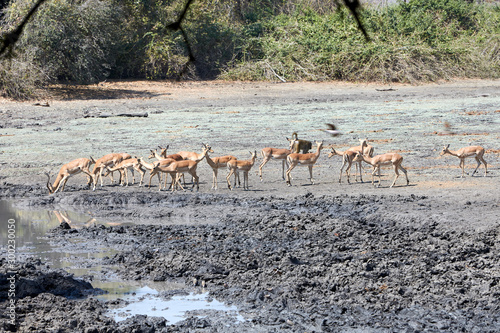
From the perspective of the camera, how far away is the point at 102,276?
8242 millimetres

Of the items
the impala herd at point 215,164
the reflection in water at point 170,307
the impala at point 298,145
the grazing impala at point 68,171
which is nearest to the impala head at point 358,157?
the impala herd at point 215,164

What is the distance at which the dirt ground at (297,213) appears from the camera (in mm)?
6688

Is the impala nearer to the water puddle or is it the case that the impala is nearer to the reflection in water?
the water puddle

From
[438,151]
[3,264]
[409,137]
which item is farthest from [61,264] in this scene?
[409,137]

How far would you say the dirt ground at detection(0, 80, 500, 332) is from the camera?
669cm

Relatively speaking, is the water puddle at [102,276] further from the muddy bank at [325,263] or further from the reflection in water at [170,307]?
the muddy bank at [325,263]

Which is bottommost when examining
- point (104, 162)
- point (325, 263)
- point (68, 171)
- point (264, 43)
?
point (325, 263)

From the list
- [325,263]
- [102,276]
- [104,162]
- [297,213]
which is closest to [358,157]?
[297,213]

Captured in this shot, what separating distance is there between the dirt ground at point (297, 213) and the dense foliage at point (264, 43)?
397cm

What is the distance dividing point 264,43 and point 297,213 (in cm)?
2326

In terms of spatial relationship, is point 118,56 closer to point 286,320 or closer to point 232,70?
point 232,70

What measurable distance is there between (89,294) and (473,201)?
6446mm

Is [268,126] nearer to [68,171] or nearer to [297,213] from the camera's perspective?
[68,171]

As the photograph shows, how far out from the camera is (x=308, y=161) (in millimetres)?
13430
